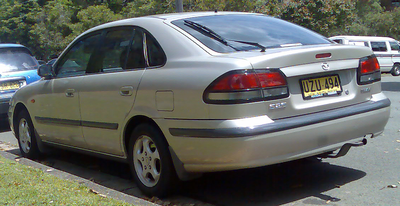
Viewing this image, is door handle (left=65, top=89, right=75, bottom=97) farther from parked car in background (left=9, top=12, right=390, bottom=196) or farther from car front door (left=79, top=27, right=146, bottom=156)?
car front door (left=79, top=27, right=146, bottom=156)

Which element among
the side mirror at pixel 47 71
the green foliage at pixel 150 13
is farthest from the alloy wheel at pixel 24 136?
the green foliage at pixel 150 13

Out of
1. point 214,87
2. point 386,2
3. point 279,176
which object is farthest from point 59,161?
point 386,2

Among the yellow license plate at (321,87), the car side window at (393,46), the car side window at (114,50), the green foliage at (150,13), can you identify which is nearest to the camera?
the yellow license plate at (321,87)

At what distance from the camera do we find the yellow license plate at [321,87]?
416 cm

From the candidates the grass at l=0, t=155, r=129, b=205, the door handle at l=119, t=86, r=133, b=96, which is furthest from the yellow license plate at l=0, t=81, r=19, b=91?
the door handle at l=119, t=86, r=133, b=96

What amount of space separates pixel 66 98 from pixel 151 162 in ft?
5.49

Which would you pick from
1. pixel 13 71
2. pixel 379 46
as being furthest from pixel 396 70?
pixel 13 71

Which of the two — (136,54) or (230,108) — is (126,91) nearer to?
(136,54)

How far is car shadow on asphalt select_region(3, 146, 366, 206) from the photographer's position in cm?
Result: 450

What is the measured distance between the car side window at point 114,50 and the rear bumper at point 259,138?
1227mm

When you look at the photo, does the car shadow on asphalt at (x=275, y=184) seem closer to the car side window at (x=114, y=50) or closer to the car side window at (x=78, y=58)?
the car side window at (x=114, y=50)

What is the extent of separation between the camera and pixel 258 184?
195 inches

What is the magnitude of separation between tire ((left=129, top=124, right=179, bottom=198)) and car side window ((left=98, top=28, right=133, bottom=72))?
821mm

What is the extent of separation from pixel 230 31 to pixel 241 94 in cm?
98
